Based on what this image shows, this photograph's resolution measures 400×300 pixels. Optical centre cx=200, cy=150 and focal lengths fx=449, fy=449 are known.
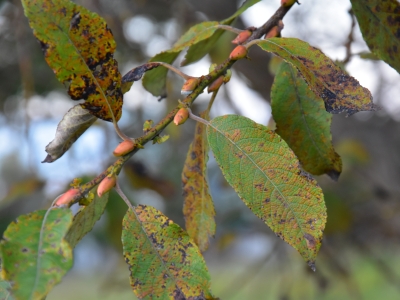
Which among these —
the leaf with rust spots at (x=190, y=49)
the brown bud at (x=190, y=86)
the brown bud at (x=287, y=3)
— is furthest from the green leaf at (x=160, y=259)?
the brown bud at (x=287, y=3)

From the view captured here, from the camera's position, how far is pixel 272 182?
20.1 inches

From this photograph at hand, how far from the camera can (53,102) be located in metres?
2.85

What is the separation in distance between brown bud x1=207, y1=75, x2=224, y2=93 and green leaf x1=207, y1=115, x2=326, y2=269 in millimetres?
76

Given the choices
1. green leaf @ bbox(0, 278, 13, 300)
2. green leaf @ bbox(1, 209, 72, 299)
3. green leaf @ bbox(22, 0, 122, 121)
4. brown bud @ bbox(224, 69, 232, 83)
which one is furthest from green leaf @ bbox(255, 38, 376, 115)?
green leaf @ bbox(0, 278, 13, 300)

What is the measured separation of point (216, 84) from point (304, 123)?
15cm

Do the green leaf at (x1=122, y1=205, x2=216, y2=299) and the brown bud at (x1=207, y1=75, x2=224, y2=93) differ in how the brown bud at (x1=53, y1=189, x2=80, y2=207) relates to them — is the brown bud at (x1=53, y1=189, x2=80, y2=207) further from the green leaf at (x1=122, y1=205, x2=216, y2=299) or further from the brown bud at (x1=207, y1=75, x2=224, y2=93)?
the brown bud at (x1=207, y1=75, x2=224, y2=93)

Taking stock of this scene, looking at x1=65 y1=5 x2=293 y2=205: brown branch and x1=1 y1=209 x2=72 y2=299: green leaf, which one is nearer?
x1=1 y1=209 x2=72 y2=299: green leaf

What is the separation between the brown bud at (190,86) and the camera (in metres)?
0.56

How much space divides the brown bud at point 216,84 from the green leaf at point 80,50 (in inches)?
5.0

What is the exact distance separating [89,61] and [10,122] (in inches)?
99.1

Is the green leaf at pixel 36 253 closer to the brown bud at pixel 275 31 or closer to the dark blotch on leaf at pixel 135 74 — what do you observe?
the dark blotch on leaf at pixel 135 74

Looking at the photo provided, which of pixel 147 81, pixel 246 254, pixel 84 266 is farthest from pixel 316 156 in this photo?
pixel 84 266

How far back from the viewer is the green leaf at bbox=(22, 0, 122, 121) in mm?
463

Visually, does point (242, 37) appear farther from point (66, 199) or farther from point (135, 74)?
point (66, 199)
